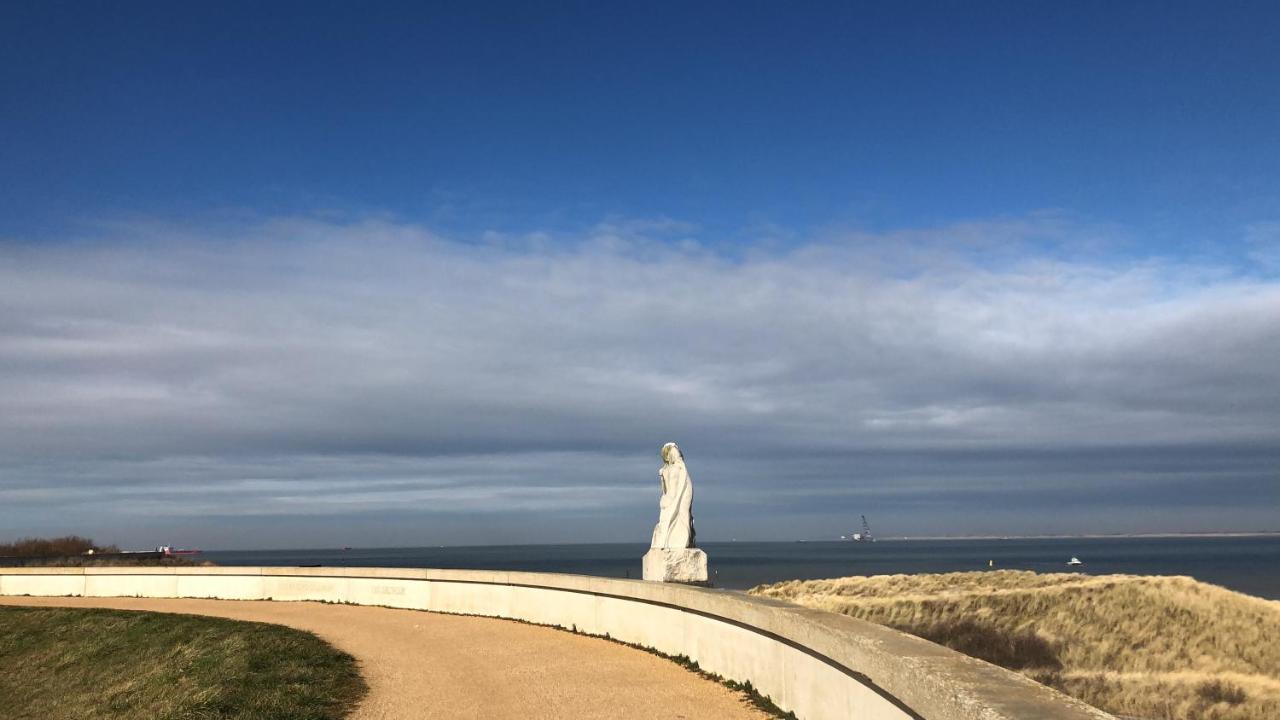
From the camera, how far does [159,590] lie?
27.0 meters

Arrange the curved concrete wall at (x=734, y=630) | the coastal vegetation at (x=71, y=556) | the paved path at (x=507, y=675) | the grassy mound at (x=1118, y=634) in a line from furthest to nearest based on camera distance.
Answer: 1. the coastal vegetation at (x=71, y=556)
2. the grassy mound at (x=1118, y=634)
3. the paved path at (x=507, y=675)
4. the curved concrete wall at (x=734, y=630)

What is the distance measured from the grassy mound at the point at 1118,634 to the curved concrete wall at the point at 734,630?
10401 millimetres

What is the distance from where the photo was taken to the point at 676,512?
15.4 metres

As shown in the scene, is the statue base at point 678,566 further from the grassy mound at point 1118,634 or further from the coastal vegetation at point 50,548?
the coastal vegetation at point 50,548

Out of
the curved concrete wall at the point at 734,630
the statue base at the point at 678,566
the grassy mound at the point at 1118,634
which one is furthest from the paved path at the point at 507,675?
the grassy mound at the point at 1118,634

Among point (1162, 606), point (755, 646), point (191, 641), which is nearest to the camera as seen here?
point (755, 646)

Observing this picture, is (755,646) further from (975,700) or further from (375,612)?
(375,612)

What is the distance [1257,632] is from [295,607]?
22585 mm

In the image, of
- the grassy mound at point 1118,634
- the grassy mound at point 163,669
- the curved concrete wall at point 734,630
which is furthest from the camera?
the grassy mound at point 1118,634

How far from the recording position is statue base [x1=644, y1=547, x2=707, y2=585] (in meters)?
14.9

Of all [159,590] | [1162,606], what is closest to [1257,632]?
[1162,606]

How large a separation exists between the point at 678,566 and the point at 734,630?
14.3ft

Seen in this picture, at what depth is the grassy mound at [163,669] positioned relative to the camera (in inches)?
437

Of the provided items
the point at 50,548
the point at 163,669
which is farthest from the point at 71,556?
the point at 163,669
